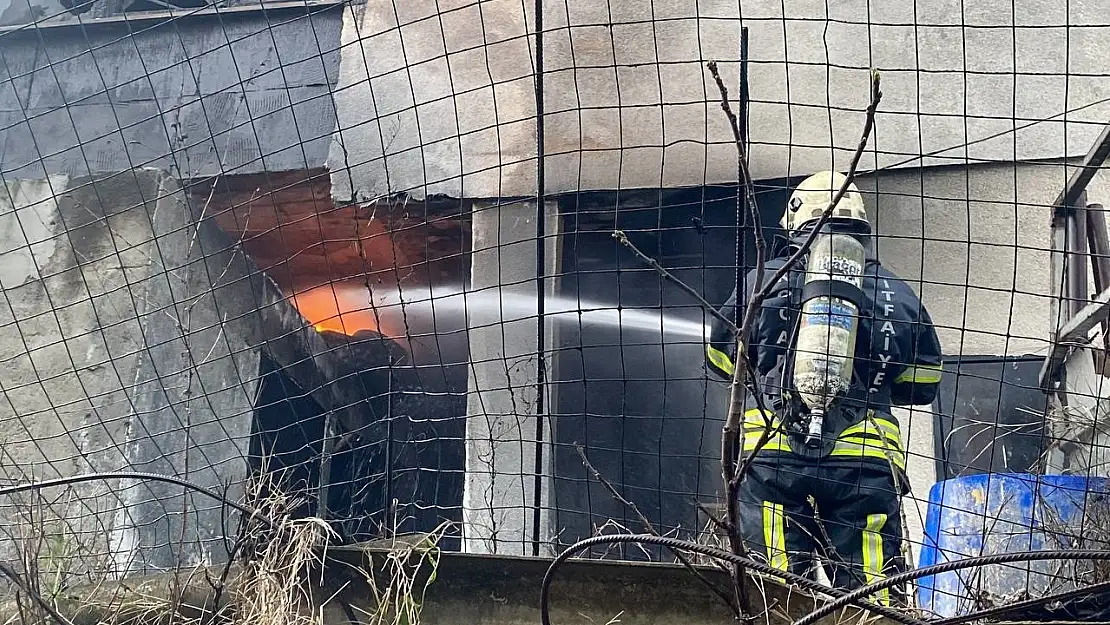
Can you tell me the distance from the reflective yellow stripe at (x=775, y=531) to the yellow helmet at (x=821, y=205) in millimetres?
1308

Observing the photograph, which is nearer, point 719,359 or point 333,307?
point 719,359

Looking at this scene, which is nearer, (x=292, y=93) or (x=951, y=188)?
(x=951, y=188)

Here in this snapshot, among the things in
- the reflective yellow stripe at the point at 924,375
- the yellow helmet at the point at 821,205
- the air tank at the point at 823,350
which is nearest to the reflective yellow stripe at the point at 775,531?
the air tank at the point at 823,350

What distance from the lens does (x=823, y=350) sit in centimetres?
394

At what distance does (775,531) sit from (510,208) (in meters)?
2.78

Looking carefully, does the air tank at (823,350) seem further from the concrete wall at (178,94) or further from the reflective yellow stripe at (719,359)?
the concrete wall at (178,94)

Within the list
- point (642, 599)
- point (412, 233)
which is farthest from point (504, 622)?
point (412, 233)

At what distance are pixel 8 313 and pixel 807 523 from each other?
16.4 feet

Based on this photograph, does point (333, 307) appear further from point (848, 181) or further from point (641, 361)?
point (848, 181)

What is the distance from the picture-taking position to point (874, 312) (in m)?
4.07

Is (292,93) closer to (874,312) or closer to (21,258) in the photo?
(21,258)

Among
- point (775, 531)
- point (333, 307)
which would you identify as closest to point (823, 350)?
point (775, 531)

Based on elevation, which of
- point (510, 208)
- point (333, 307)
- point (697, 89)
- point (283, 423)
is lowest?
point (283, 423)

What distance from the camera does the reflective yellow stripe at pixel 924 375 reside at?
4.38 m
